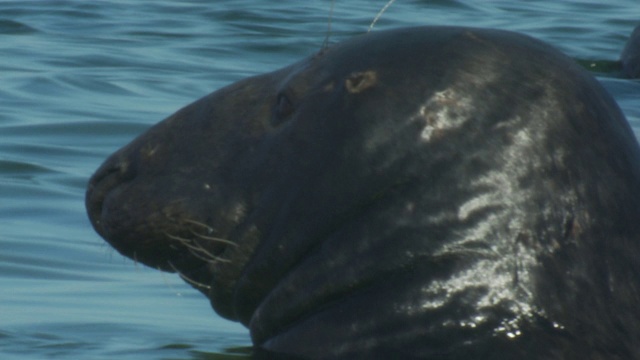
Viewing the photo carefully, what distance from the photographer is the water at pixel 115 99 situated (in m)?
6.30

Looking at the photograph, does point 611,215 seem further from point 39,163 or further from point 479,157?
point 39,163

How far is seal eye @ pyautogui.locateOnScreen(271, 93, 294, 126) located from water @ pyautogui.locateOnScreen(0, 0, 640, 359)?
1.27 metres

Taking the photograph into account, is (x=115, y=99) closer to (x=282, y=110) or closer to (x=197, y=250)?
(x=197, y=250)

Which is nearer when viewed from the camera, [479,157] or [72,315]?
[479,157]

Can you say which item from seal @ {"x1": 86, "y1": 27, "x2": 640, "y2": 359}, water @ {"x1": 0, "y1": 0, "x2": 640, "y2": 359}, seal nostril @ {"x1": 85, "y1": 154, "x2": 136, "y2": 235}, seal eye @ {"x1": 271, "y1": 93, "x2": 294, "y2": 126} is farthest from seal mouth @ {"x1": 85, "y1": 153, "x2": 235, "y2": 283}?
water @ {"x1": 0, "y1": 0, "x2": 640, "y2": 359}

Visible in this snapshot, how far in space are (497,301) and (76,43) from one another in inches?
434

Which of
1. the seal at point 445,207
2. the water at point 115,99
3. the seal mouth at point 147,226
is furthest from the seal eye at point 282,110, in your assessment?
the water at point 115,99

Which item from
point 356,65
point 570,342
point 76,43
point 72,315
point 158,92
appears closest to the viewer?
point 570,342

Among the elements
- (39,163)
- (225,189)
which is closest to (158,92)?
(39,163)

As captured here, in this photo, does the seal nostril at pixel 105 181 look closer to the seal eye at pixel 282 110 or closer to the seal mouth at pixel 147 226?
the seal mouth at pixel 147 226

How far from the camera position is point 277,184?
14.5 ft

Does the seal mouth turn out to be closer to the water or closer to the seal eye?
the seal eye

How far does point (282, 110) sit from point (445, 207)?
581 millimetres

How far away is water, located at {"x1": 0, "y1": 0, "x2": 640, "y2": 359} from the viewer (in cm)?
630
